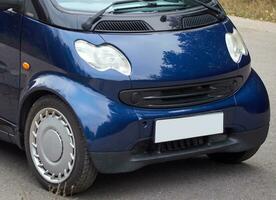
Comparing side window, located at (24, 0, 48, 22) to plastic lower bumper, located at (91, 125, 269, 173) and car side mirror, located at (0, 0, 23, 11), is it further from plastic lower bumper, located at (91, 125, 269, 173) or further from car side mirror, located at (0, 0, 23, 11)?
plastic lower bumper, located at (91, 125, 269, 173)

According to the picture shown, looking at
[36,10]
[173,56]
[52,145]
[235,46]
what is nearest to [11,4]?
[36,10]

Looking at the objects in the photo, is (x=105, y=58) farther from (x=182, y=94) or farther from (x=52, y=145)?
(x=52, y=145)

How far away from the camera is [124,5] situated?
191 inches

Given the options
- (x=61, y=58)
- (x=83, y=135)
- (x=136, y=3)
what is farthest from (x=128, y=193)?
(x=136, y=3)

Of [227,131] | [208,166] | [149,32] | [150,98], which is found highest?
[149,32]

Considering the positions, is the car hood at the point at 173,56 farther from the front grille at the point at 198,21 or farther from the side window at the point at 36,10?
the side window at the point at 36,10

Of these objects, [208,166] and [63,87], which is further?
[208,166]

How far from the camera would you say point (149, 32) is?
456cm

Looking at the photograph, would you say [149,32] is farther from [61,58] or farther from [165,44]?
[61,58]

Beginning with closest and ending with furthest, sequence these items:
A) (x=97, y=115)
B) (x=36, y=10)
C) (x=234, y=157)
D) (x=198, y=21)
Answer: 1. (x=97, y=115)
2. (x=36, y=10)
3. (x=198, y=21)
4. (x=234, y=157)

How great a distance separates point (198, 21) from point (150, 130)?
92 cm

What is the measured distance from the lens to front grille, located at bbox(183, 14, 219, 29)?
4.76 meters

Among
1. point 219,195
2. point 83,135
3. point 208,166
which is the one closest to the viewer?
point 83,135

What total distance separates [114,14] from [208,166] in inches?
57.3
